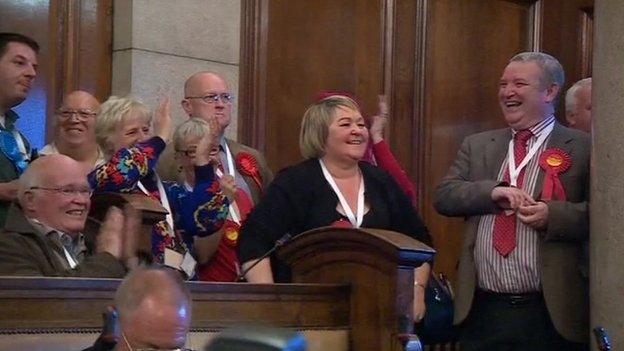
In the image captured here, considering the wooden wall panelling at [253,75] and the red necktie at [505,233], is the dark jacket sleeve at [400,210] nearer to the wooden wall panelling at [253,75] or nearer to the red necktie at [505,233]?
the red necktie at [505,233]

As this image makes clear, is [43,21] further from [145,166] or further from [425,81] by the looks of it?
[425,81]

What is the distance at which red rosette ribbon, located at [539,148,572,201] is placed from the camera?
5.10 metres

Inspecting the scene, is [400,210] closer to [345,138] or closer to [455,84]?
[345,138]

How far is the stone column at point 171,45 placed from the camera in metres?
6.32

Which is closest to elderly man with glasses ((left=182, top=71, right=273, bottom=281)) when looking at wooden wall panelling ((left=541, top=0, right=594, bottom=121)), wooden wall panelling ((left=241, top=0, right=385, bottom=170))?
wooden wall panelling ((left=241, top=0, right=385, bottom=170))

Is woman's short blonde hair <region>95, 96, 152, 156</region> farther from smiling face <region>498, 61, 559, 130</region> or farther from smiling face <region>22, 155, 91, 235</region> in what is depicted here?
smiling face <region>498, 61, 559, 130</region>

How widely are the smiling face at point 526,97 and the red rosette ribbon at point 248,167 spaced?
1068 millimetres

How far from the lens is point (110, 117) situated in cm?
498

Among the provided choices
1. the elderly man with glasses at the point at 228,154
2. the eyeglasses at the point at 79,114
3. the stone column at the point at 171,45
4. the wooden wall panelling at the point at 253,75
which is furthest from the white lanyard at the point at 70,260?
the wooden wall panelling at the point at 253,75

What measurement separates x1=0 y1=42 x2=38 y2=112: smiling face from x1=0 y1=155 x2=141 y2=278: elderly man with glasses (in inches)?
25.9

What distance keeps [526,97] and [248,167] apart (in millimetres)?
1178

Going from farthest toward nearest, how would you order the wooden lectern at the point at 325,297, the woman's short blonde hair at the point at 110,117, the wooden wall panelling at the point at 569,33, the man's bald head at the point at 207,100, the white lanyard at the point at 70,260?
the wooden wall panelling at the point at 569,33 < the man's bald head at the point at 207,100 < the woman's short blonde hair at the point at 110,117 < the white lanyard at the point at 70,260 < the wooden lectern at the point at 325,297

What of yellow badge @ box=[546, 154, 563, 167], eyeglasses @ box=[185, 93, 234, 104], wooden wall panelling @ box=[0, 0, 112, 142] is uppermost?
wooden wall panelling @ box=[0, 0, 112, 142]

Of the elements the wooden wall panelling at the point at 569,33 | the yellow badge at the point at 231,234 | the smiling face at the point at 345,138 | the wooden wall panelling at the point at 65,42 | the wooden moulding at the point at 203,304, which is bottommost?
the wooden moulding at the point at 203,304
